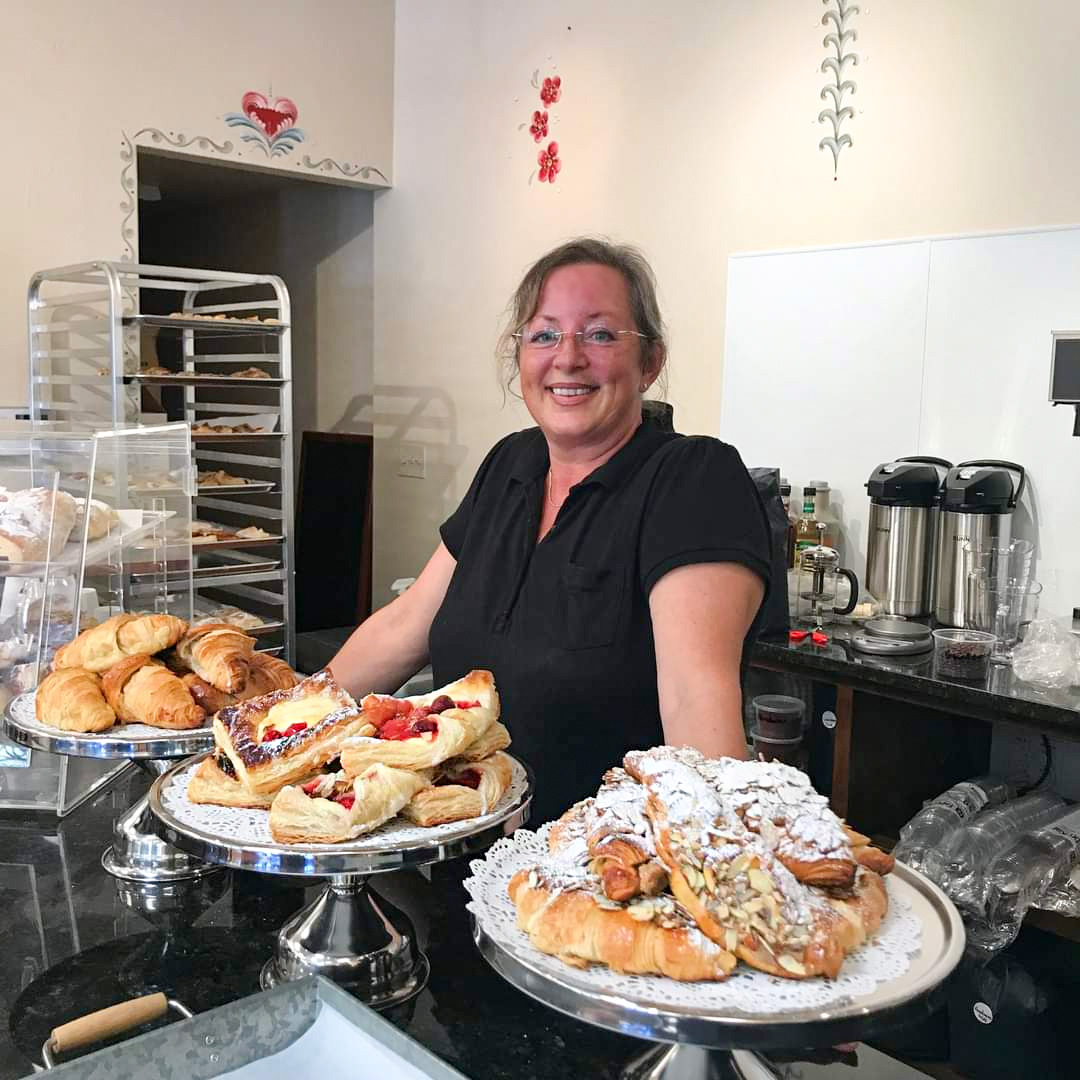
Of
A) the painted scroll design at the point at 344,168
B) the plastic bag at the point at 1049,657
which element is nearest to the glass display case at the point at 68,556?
the plastic bag at the point at 1049,657

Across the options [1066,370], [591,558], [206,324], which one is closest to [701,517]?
[591,558]

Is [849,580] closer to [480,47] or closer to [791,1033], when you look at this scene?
[791,1033]

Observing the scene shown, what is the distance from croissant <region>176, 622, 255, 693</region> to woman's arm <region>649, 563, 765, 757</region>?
0.52 m

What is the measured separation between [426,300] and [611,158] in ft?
4.06

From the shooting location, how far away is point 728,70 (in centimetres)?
364

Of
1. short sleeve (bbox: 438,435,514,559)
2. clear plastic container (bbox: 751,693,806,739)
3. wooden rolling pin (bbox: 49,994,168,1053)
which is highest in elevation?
short sleeve (bbox: 438,435,514,559)

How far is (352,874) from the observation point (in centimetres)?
102

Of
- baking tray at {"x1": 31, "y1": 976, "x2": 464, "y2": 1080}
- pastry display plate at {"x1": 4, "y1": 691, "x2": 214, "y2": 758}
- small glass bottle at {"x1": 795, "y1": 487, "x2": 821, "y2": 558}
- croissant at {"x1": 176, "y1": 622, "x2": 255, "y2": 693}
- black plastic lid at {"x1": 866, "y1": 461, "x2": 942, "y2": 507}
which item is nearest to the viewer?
baking tray at {"x1": 31, "y1": 976, "x2": 464, "y2": 1080}

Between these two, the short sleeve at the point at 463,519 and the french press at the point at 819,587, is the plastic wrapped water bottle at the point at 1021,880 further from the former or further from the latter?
the short sleeve at the point at 463,519

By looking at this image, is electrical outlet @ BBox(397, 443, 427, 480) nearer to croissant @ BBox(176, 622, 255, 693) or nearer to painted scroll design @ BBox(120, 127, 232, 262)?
painted scroll design @ BBox(120, 127, 232, 262)

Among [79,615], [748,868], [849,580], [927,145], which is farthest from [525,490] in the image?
[927,145]

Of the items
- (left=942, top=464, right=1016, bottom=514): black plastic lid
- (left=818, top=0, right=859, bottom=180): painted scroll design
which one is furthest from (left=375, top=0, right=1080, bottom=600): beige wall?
(left=942, top=464, right=1016, bottom=514): black plastic lid

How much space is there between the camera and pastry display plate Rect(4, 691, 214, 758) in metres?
1.26

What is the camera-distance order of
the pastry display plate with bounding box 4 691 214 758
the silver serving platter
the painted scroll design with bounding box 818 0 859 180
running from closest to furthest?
the silver serving platter, the pastry display plate with bounding box 4 691 214 758, the painted scroll design with bounding box 818 0 859 180
